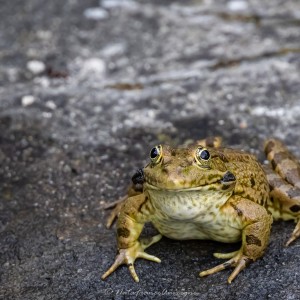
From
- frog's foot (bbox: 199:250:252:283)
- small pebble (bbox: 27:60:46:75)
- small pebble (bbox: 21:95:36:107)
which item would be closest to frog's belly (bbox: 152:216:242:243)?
frog's foot (bbox: 199:250:252:283)

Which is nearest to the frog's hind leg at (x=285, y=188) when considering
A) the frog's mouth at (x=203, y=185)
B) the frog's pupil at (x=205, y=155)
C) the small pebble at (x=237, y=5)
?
the frog's mouth at (x=203, y=185)

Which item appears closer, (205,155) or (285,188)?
(205,155)

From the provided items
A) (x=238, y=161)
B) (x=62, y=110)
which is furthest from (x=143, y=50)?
(x=238, y=161)

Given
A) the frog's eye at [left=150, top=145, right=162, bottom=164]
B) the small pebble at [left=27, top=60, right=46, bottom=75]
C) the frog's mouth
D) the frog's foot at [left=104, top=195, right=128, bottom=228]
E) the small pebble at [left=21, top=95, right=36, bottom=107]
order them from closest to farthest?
the frog's mouth, the frog's eye at [left=150, top=145, right=162, bottom=164], the frog's foot at [left=104, top=195, right=128, bottom=228], the small pebble at [left=21, top=95, right=36, bottom=107], the small pebble at [left=27, top=60, right=46, bottom=75]

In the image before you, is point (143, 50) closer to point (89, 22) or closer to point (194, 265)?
point (89, 22)

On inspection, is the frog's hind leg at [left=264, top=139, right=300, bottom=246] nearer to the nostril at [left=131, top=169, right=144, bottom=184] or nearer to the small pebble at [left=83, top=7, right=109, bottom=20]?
the nostril at [left=131, top=169, right=144, bottom=184]

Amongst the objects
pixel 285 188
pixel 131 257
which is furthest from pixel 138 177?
pixel 285 188

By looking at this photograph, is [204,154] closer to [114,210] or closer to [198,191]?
[198,191]

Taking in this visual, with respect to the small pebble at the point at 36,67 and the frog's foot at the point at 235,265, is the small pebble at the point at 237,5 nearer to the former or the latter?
the small pebble at the point at 36,67
